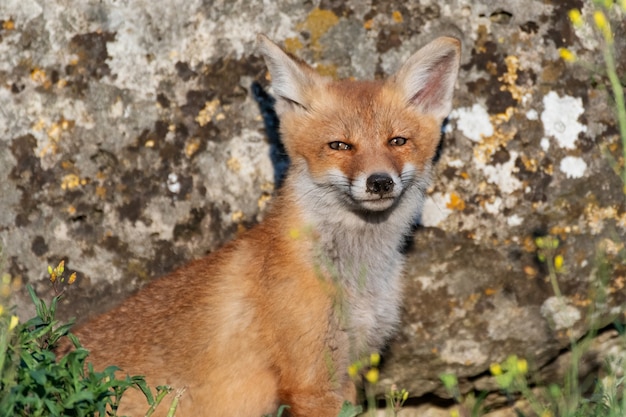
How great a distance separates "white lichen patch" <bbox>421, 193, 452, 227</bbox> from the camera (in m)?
5.19

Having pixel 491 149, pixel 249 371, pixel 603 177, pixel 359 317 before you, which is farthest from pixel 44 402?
pixel 603 177

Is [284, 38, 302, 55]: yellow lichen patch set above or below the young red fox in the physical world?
above

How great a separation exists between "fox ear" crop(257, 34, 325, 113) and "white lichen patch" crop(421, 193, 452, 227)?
107cm

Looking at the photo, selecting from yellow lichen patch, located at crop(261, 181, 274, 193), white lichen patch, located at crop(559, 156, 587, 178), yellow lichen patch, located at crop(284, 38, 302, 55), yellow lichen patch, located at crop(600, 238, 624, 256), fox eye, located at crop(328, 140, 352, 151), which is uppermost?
yellow lichen patch, located at crop(284, 38, 302, 55)

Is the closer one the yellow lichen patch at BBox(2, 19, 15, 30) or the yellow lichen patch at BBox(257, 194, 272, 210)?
the yellow lichen patch at BBox(2, 19, 15, 30)

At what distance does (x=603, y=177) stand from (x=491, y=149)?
75cm

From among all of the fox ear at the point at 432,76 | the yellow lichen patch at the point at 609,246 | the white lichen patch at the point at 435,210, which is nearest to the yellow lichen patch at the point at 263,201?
the white lichen patch at the point at 435,210

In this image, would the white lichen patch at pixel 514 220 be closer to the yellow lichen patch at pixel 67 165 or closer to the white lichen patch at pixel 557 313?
the white lichen patch at pixel 557 313

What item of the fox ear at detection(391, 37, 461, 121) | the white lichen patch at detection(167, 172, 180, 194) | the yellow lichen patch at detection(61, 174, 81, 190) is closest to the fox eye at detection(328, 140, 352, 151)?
the fox ear at detection(391, 37, 461, 121)

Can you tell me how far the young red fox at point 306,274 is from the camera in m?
4.38

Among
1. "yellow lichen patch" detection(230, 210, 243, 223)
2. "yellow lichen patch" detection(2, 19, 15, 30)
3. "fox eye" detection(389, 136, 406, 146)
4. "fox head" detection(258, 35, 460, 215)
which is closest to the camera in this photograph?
"fox head" detection(258, 35, 460, 215)

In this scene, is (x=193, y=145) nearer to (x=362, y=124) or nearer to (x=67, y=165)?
(x=67, y=165)

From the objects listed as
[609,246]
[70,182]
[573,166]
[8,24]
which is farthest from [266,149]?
[609,246]

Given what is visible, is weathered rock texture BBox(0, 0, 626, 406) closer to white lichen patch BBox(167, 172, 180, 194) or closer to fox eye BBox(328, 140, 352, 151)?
white lichen patch BBox(167, 172, 180, 194)
